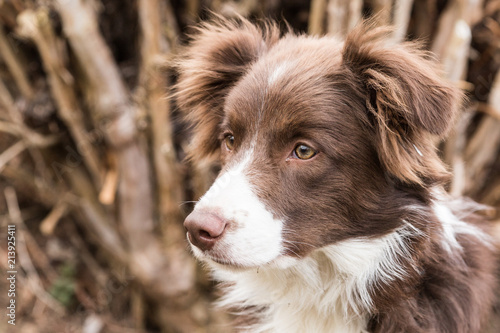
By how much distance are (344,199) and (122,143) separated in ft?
7.86

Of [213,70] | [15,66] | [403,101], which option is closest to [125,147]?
[15,66]

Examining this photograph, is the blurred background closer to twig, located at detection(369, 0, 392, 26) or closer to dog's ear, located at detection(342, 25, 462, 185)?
twig, located at detection(369, 0, 392, 26)

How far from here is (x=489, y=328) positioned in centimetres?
330

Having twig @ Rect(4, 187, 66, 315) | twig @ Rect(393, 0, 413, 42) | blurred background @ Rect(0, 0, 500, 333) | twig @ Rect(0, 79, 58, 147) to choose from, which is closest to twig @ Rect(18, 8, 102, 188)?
blurred background @ Rect(0, 0, 500, 333)

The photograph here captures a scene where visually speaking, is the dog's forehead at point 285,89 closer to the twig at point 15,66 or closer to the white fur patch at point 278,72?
the white fur patch at point 278,72

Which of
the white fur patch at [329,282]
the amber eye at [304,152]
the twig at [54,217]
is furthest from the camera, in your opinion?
the twig at [54,217]

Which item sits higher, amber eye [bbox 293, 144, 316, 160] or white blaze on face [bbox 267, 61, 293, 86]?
white blaze on face [bbox 267, 61, 293, 86]

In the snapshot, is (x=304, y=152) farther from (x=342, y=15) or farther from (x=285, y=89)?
(x=342, y=15)

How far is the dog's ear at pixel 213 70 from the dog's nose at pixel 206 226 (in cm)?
104

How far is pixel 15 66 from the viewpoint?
4430 millimetres

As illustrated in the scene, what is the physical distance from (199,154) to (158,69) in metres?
0.98

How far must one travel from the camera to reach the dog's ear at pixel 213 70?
10.2 feet

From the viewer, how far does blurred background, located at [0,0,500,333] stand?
3928mm

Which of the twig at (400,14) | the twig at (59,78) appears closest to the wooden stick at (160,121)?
the twig at (59,78)
